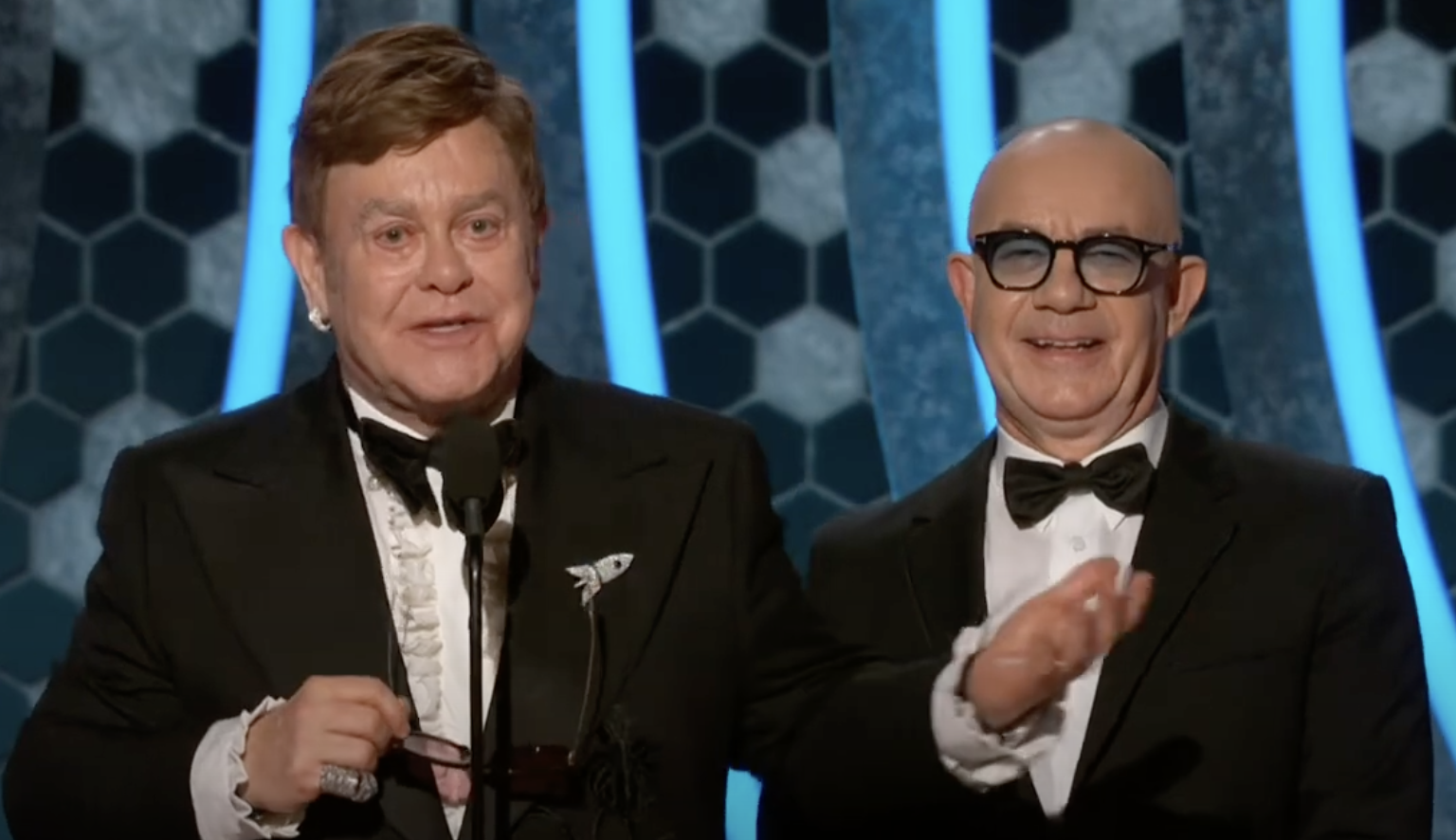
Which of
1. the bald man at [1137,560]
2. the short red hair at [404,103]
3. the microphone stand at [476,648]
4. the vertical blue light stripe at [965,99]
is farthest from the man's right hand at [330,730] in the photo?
the vertical blue light stripe at [965,99]

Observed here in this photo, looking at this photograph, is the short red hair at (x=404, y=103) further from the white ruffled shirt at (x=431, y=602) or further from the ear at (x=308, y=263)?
the white ruffled shirt at (x=431, y=602)

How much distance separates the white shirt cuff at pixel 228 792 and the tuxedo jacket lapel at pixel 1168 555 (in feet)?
2.78

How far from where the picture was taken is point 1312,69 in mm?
3262

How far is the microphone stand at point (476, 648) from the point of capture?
173 centimetres

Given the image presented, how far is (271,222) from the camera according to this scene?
3.25 meters

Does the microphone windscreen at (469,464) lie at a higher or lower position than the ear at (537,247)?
lower

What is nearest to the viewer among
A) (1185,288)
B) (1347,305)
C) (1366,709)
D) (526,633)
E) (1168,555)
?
(526,633)

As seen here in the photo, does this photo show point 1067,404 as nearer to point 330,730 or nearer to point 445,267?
point 445,267

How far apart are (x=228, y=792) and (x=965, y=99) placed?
1640 millimetres

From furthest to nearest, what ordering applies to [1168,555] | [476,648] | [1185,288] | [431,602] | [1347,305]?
1. [1347,305]
2. [1185,288]
3. [1168,555]
4. [431,602]
5. [476,648]

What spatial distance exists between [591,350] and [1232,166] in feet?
3.10

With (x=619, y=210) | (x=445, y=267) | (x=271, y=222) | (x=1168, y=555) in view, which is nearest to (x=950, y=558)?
(x=1168, y=555)

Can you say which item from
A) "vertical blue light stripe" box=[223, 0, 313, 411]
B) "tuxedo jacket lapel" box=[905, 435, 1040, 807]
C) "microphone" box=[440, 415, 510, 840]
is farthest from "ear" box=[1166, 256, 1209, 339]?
"vertical blue light stripe" box=[223, 0, 313, 411]

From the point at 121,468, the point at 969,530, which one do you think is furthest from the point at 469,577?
the point at 969,530
